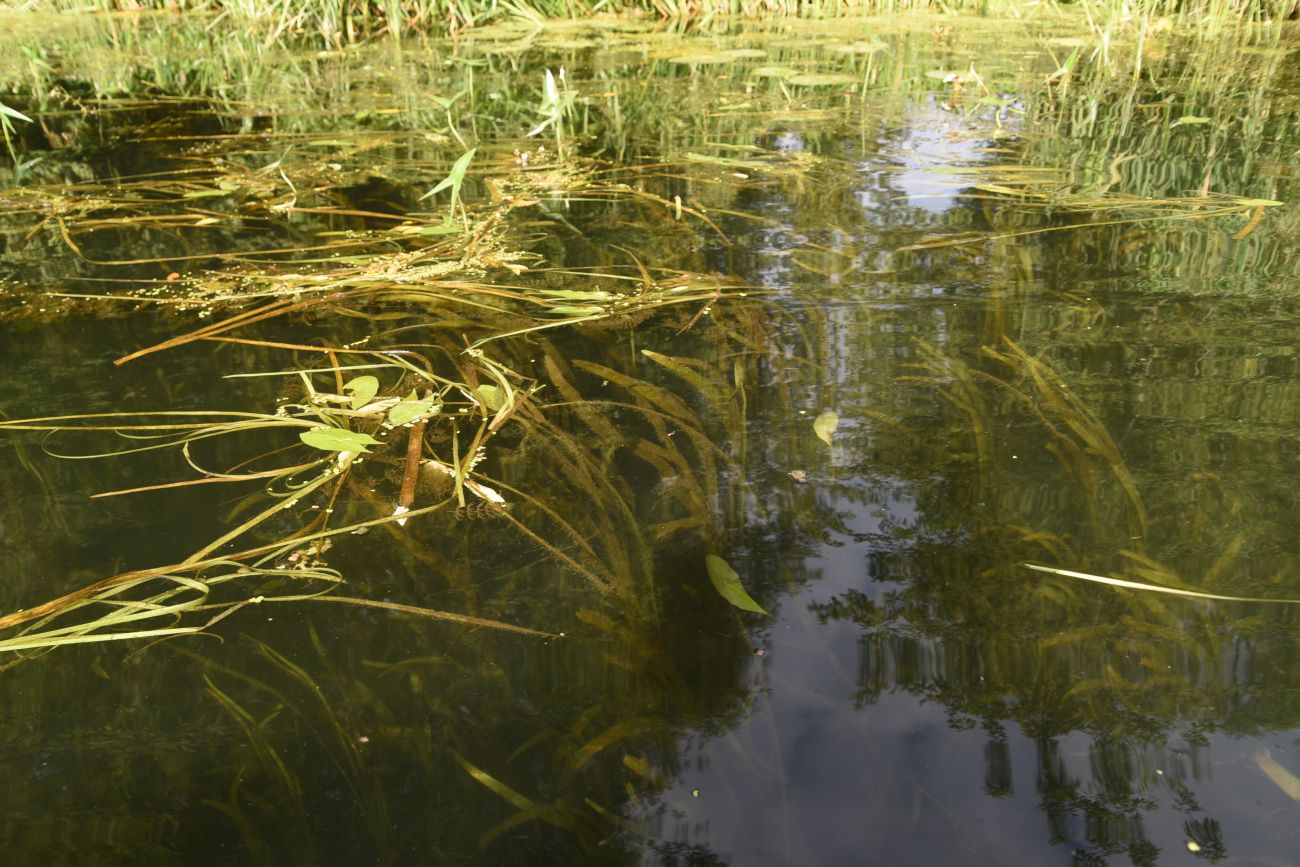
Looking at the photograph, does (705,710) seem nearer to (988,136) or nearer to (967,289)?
(967,289)

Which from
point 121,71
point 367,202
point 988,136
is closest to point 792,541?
point 367,202

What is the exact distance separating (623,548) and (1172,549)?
0.75 m

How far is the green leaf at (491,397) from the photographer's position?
1.73 metres

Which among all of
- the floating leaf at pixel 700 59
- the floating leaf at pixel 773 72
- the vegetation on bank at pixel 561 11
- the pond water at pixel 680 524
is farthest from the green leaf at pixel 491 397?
the vegetation on bank at pixel 561 11

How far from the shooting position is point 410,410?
1.70m

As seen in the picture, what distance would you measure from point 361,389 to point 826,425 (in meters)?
0.86

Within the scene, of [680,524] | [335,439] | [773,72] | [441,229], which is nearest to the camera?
[680,524]

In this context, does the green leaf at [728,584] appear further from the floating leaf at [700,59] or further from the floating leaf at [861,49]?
the floating leaf at [861,49]

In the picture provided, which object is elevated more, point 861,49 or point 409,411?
point 861,49

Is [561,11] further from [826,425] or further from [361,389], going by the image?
[826,425]

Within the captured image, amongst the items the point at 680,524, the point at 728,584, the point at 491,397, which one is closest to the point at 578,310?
the point at 491,397

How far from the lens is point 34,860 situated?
36.6 inches

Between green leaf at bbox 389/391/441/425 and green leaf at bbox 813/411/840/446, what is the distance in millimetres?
695

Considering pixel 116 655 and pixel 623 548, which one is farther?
pixel 623 548
